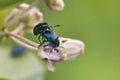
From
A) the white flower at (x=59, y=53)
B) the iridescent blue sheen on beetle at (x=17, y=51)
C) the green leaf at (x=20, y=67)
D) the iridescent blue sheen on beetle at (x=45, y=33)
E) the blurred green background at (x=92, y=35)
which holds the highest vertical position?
the blurred green background at (x=92, y=35)

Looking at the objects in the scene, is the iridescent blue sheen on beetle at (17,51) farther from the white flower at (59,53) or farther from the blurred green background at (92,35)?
the blurred green background at (92,35)

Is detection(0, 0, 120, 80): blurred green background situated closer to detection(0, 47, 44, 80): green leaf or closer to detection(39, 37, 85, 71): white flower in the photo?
detection(0, 47, 44, 80): green leaf

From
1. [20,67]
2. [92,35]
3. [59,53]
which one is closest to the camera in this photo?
[59,53]

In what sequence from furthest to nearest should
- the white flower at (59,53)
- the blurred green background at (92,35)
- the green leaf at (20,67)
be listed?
the blurred green background at (92,35) → the green leaf at (20,67) → the white flower at (59,53)

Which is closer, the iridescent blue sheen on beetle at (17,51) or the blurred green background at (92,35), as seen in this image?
the iridescent blue sheen on beetle at (17,51)

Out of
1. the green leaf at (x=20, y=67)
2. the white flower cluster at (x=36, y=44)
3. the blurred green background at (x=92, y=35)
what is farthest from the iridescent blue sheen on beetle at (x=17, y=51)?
Result: the blurred green background at (x=92, y=35)

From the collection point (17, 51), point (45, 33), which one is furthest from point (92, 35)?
point (45, 33)

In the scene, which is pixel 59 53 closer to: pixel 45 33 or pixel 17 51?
pixel 45 33

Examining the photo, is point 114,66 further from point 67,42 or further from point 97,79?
point 67,42
